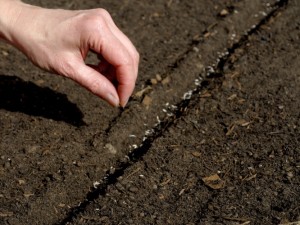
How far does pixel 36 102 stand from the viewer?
267 centimetres

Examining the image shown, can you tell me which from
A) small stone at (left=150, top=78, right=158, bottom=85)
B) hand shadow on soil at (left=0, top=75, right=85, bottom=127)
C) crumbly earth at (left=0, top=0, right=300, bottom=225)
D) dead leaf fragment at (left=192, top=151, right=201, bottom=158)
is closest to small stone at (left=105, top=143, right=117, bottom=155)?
crumbly earth at (left=0, top=0, right=300, bottom=225)

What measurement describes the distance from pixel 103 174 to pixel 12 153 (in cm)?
35

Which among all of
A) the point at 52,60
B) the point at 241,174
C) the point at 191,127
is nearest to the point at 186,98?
the point at 191,127

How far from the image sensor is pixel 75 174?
2342 millimetres

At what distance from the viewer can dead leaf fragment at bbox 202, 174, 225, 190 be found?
2.27 m

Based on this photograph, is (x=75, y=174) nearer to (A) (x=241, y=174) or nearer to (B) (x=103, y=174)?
(B) (x=103, y=174)

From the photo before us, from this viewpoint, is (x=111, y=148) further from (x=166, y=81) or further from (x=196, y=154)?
(x=166, y=81)

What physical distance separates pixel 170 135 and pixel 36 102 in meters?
0.57

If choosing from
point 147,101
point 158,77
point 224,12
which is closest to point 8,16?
point 147,101

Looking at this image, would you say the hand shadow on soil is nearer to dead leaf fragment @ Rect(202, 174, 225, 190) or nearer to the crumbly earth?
the crumbly earth

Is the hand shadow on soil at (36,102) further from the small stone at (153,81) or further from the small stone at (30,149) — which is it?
the small stone at (153,81)

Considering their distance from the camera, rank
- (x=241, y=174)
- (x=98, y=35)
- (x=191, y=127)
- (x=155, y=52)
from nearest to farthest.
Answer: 1. (x=98, y=35)
2. (x=241, y=174)
3. (x=191, y=127)
4. (x=155, y=52)

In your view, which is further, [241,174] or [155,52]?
[155,52]

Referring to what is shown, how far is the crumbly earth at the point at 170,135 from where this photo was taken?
220cm
